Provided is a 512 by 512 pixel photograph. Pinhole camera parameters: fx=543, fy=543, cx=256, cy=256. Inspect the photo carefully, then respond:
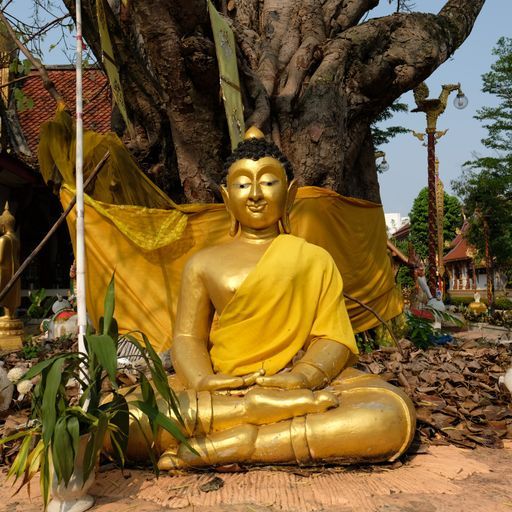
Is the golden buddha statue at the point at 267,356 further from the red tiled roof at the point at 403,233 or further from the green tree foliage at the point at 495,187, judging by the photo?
the red tiled roof at the point at 403,233

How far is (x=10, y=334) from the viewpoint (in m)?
6.58

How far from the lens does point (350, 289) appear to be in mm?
5328

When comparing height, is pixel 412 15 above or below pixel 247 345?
above

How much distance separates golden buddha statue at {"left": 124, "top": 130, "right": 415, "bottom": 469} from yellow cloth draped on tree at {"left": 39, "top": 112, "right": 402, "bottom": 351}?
1.54 meters

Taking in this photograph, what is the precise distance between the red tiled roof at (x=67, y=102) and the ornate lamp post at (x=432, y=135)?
268 inches

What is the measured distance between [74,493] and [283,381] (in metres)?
0.96

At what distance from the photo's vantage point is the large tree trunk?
4379 millimetres

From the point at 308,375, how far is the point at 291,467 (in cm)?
41

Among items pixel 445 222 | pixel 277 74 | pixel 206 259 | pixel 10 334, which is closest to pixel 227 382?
pixel 206 259

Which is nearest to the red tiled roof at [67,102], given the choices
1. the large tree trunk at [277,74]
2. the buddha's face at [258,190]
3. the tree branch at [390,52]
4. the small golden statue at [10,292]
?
the small golden statue at [10,292]

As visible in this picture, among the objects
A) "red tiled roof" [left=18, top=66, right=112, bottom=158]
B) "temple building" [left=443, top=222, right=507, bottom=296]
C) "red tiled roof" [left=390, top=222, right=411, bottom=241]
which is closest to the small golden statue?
"red tiled roof" [left=18, top=66, right=112, bottom=158]

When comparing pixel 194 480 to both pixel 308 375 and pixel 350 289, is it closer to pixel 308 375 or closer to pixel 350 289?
pixel 308 375

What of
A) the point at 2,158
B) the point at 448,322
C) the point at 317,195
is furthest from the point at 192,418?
the point at 2,158

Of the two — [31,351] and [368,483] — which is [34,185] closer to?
[31,351]
